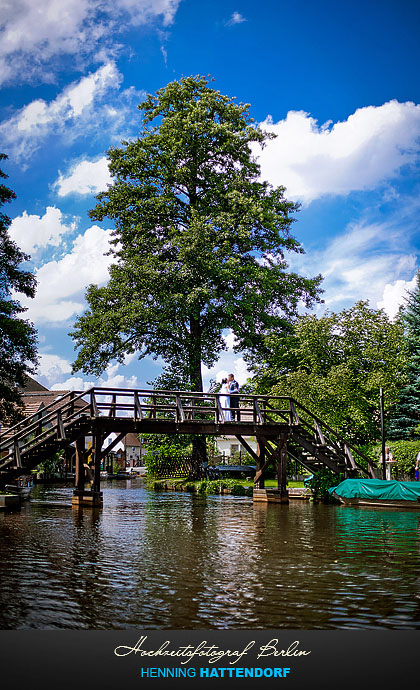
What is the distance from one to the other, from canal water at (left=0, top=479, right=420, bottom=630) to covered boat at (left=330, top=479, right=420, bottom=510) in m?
4.50

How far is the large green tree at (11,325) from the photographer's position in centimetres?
2608

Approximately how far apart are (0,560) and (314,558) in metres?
4.96

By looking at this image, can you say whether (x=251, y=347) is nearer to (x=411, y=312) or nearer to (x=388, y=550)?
(x=411, y=312)

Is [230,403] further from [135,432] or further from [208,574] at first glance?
[208,574]

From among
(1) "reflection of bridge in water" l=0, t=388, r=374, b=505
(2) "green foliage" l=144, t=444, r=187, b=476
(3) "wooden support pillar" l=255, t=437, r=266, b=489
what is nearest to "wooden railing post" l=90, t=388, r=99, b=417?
(1) "reflection of bridge in water" l=0, t=388, r=374, b=505

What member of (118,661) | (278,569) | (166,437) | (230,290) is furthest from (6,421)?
(118,661)

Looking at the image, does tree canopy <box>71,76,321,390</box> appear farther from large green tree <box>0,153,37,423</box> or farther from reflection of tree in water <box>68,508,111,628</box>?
reflection of tree in water <box>68,508,111,628</box>

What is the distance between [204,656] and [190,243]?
86.1ft

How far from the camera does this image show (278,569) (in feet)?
30.7

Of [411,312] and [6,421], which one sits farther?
[411,312]

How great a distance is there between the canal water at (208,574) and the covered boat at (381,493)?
450 cm

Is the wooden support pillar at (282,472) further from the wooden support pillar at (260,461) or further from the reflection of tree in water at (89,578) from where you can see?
the reflection of tree in water at (89,578)

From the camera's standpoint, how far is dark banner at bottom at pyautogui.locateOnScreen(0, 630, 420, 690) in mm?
5938

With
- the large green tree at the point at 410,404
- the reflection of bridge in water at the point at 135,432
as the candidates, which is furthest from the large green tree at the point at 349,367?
the reflection of bridge in water at the point at 135,432
